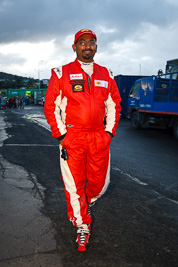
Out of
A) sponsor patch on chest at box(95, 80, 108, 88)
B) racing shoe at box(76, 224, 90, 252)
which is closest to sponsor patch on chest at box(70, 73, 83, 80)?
sponsor patch on chest at box(95, 80, 108, 88)

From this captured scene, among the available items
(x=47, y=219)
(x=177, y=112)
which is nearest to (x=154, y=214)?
(x=47, y=219)

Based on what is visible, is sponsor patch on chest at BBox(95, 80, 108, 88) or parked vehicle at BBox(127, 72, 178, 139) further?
parked vehicle at BBox(127, 72, 178, 139)

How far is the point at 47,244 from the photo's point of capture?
259 centimetres

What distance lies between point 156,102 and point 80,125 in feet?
30.2

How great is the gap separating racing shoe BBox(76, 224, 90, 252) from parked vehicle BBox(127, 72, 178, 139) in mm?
8345

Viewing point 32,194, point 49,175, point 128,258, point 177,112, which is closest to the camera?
point 128,258

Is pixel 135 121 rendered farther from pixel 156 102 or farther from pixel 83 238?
pixel 83 238

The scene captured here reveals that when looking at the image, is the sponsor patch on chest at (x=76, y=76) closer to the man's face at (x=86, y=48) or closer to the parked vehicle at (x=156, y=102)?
the man's face at (x=86, y=48)

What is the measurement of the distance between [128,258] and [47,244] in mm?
797

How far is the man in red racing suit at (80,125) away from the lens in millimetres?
2598

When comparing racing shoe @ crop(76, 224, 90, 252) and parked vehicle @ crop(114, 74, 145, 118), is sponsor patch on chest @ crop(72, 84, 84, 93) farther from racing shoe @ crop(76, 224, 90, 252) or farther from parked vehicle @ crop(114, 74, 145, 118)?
parked vehicle @ crop(114, 74, 145, 118)

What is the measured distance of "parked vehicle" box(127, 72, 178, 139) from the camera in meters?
10.3

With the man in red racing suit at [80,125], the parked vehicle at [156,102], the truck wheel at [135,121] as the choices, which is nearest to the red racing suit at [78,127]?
the man in red racing suit at [80,125]

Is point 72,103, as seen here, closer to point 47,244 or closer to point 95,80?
point 95,80
